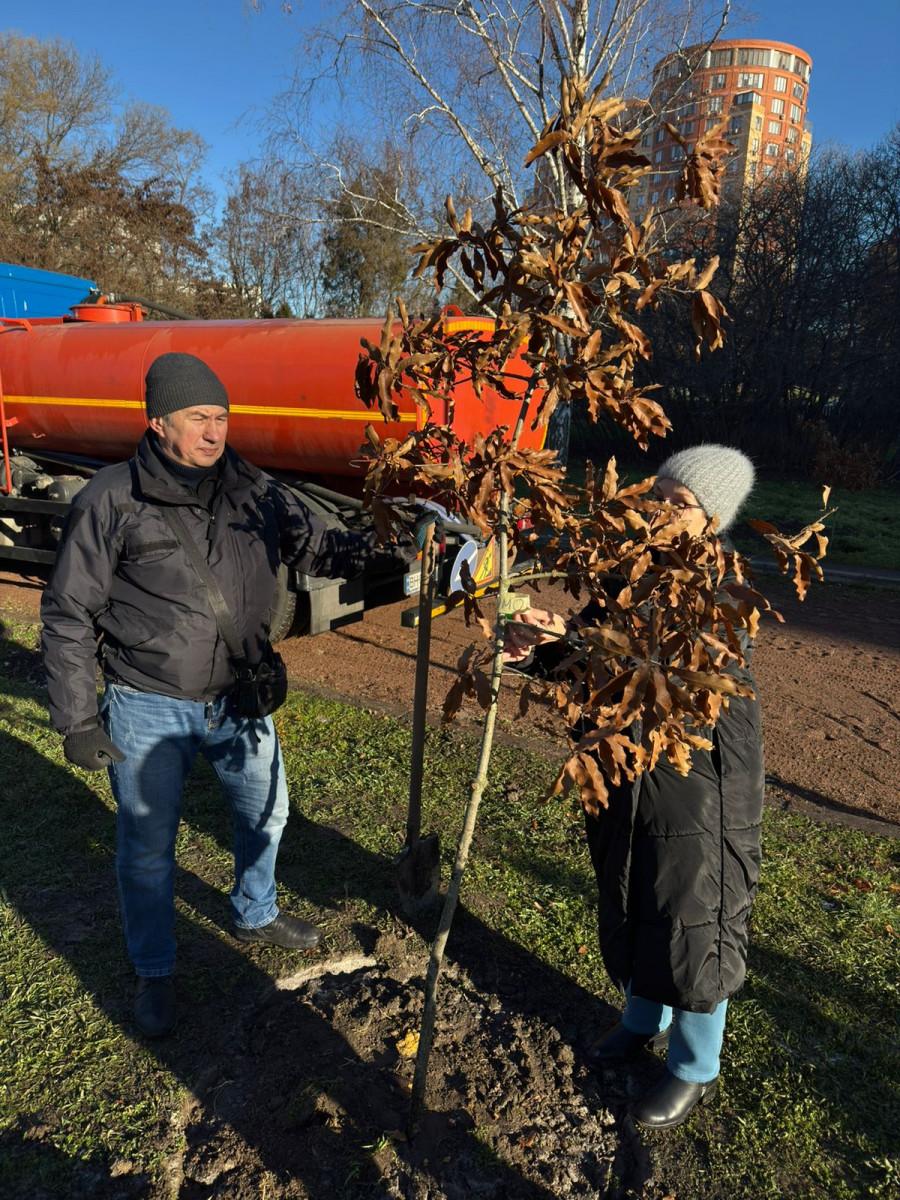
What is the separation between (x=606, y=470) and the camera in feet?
5.49

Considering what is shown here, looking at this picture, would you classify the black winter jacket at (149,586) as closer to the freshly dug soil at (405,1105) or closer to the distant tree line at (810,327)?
the freshly dug soil at (405,1105)

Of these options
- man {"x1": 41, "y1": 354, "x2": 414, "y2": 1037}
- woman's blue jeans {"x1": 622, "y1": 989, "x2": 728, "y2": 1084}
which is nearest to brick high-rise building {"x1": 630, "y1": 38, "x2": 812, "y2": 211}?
man {"x1": 41, "y1": 354, "x2": 414, "y2": 1037}

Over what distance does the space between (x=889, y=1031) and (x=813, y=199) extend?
17390 mm

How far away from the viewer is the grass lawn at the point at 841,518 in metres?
10.3

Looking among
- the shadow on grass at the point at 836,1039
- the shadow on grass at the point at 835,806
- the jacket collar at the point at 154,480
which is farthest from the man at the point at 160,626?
the shadow on grass at the point at 835,806

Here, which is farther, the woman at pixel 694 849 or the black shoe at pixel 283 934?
the black shoe at pixel 283 934

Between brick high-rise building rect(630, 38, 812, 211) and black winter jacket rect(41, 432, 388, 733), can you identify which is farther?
brick high-rise building rect(630, 38, 812, 211)

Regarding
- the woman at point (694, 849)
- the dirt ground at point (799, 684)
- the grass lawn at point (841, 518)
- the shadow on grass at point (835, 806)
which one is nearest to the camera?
the woman at point (694, 849)

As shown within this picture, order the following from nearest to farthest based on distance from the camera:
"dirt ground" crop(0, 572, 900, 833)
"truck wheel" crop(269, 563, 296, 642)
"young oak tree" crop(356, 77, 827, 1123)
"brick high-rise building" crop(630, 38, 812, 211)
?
"young oak tree" crop(356, 77, 827, 1123)
"brick high-rise building" crop(630, 38, 812, 211)
"dirt ground" crop(0, 572, 900, 833)
"truck wheel" crop(269, 563, 296, 642)

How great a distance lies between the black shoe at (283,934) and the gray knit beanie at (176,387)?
72.4 inches

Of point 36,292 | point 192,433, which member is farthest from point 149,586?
point 36,292

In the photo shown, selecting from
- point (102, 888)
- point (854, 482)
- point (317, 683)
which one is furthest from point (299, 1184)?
point (854, 482)

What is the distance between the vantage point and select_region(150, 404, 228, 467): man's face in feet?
7.82

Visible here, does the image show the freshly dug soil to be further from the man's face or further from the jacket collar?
the man's face
